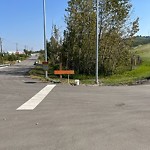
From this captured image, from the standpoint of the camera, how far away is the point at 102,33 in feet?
107

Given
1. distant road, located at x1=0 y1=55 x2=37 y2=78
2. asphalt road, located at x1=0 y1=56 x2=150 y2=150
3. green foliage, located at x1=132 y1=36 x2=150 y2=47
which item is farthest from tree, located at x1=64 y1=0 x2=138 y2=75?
asphalt road, located at x1=0 y1=56 x2=150 y2=150

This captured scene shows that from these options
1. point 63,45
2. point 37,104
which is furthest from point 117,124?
point 63,45

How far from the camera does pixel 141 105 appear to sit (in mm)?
Answer: 10180

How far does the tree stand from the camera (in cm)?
3225

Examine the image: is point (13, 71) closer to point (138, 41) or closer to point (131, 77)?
point (131, 77)

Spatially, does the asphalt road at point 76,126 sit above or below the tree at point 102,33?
below

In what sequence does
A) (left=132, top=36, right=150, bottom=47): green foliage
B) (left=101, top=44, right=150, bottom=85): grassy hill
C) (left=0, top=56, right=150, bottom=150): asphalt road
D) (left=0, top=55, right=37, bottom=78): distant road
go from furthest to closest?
(left=132, top=36, right=150, bottom=47): green foliage
(left=0, top=55, right=37, bottom=78): distant road
(left=101, top=44, right=150, bottom=85): grassy hill
(left=0, top=56, right=150, bottom=150): asphalt road

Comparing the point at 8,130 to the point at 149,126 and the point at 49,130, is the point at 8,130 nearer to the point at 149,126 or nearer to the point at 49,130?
the point at 49,130

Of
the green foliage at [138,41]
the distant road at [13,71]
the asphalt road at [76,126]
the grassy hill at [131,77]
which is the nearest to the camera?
the asphalt road at [76,126]

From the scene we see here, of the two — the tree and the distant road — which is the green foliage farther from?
the distant road

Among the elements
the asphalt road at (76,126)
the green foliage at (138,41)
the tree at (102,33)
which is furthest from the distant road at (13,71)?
the asphalt road at (76,126)

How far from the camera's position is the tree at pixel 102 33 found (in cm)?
3225

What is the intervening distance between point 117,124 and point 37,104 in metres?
4.20

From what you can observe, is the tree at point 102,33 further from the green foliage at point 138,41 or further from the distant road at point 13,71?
the distant road at point 13,71
